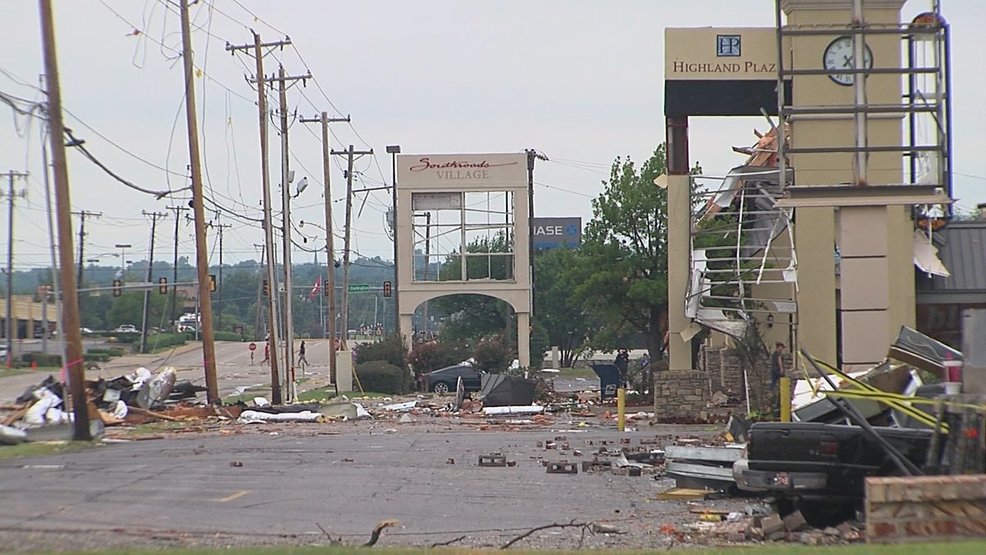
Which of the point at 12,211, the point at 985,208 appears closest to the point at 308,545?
the point at 12,211

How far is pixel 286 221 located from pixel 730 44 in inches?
806

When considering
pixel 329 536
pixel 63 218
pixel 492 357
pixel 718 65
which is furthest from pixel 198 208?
pixel 329 536

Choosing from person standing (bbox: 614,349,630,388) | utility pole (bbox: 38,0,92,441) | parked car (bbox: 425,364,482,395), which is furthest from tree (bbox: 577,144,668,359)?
utility pole (bbox: 38,0,92,441)

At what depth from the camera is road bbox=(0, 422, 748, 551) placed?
530 inches

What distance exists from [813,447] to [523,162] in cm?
4911

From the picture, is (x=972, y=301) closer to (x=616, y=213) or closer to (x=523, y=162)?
(x=616, y=213)

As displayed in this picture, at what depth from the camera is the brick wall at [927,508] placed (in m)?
11.4

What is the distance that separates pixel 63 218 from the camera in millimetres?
25656

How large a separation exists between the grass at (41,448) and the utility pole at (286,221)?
18.8 meters

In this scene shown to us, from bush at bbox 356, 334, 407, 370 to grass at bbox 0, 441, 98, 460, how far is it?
105 ft

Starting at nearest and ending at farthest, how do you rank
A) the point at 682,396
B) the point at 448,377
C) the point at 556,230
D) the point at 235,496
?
the point at 235,496, the point at 682,396, the point at 448,377, the point at 556,230

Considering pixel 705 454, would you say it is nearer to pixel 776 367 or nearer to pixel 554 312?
pixel 776 367

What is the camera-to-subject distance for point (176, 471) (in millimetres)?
20109

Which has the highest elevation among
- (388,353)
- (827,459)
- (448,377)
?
(827,459)
